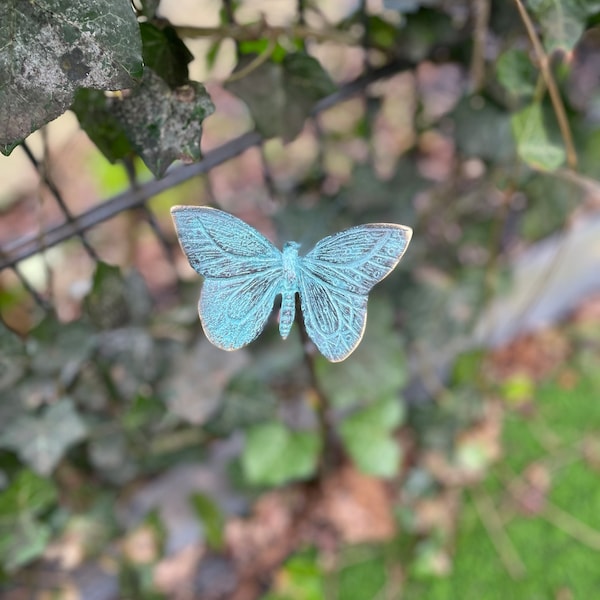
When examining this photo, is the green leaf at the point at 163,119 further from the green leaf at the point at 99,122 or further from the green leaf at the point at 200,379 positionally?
the green leaf at the point at 200,379

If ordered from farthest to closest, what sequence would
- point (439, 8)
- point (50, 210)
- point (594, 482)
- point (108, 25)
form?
point (50, 210), point (594, 482), point (439, 8), point (108, 25)

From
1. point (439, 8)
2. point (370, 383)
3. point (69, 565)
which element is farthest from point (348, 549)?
point (439, 8)

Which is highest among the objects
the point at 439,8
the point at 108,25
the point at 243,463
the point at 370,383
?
the point at 108,25

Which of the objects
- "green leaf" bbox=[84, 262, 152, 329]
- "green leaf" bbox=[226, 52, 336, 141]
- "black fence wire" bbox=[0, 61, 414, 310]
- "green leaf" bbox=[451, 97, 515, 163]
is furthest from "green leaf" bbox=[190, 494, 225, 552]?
"green leaf" bbox=[451, 97, 515, 163]

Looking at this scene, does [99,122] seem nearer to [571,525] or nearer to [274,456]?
[274,456]

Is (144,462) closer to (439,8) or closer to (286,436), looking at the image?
(286,436)

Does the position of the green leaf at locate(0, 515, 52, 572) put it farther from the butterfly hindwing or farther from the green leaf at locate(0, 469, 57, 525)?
the butterfly hindwing
